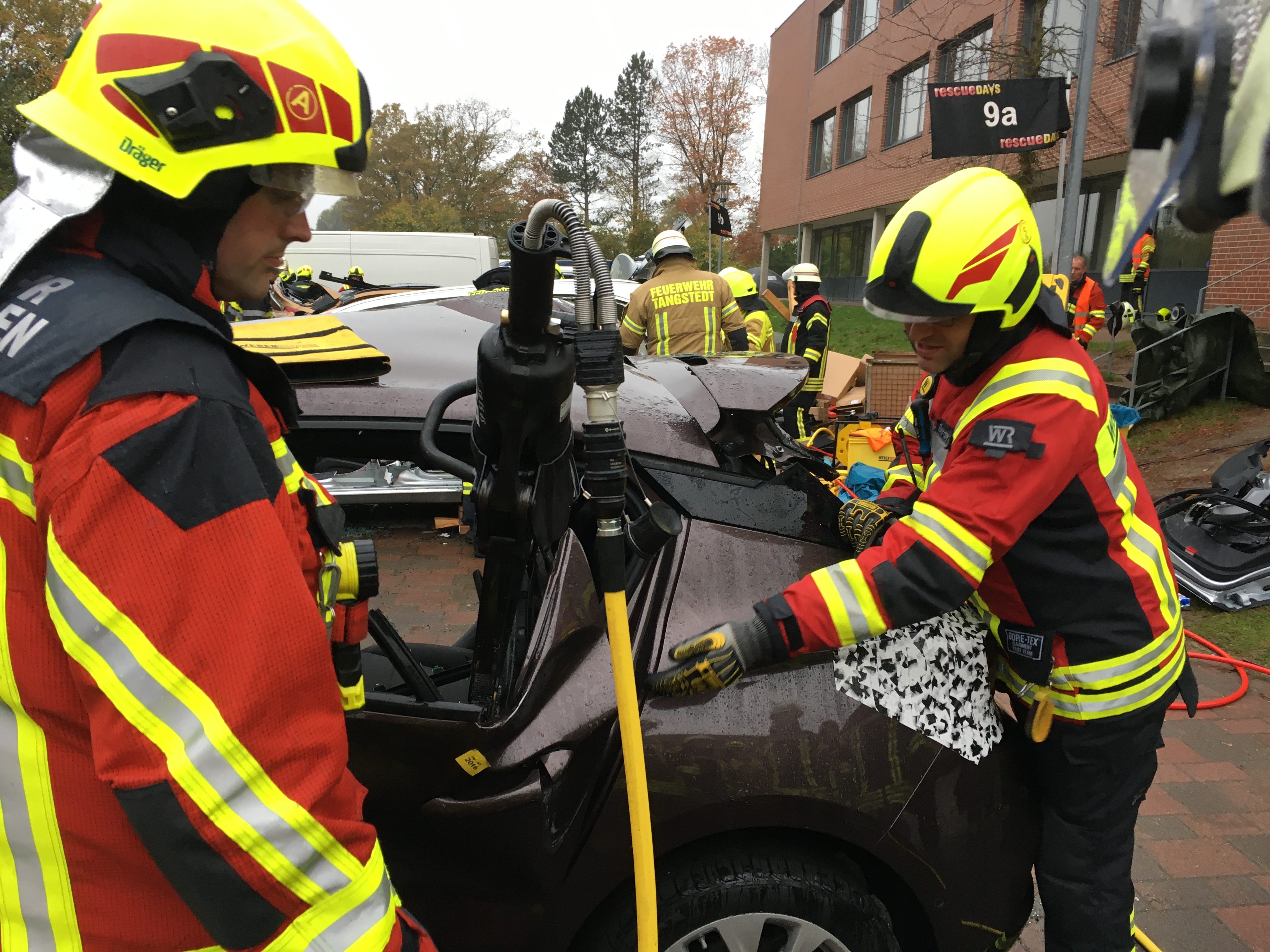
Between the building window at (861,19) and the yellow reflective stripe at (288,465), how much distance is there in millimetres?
27505

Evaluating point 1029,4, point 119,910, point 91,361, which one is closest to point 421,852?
point 119,910

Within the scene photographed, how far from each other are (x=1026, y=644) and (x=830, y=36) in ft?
104

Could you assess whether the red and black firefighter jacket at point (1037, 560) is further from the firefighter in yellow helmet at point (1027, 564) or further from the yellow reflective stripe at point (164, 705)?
the yellow reflective stripe at point (164, 705)

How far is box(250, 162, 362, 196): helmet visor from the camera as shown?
998mm

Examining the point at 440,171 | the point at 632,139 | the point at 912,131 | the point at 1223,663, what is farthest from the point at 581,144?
the point at 1223,663

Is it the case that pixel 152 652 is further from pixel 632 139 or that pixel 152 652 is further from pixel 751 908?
pixel 632 139

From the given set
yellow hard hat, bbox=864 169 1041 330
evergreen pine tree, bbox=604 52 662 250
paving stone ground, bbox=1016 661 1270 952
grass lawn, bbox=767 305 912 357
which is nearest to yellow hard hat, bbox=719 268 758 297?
grass lawn, bbox=767 305 912 357

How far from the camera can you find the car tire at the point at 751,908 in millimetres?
1640

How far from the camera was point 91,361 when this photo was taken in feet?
2.68

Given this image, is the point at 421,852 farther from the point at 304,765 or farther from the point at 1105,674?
the point at 1105,674

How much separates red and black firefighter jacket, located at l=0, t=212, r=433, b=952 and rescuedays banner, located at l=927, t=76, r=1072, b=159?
Answer: 20.6 feet

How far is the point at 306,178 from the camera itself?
3.52 feet

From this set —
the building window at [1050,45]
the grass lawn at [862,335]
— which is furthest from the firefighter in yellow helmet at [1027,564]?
the grass lawn at [862,335]

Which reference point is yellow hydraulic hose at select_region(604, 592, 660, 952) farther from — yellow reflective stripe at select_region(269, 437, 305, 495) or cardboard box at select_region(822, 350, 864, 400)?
cardboard box at select_region(822, 350, 864, 400)
